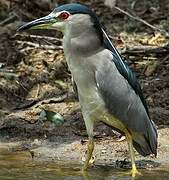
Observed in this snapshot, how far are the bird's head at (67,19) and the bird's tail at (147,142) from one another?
3.39 feet

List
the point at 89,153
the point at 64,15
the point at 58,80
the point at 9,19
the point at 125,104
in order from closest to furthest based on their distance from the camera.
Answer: the point at 64,15, the point at 125,104, the point at 89,153, the point at 58,80, the point at 9,19

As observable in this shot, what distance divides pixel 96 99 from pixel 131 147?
0.61 meters

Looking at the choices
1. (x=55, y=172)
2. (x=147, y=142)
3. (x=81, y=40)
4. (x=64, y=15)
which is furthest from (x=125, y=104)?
(x=64, y=15)

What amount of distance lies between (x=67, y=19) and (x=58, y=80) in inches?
114

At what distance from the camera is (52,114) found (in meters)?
7.89

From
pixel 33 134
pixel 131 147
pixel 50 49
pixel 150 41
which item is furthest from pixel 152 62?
pixel 131 147

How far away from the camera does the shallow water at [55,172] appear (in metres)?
6.41

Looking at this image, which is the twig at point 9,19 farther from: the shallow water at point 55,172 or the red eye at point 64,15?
the red eye at point 64,15

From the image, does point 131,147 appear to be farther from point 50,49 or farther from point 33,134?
point 50,49

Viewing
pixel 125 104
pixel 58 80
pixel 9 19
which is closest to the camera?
pixel 125 104

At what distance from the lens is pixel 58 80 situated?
918 centimetres

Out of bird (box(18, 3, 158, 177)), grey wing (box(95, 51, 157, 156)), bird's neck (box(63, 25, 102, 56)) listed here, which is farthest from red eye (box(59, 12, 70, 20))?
grey wing (box(95, 51, 157, 156))

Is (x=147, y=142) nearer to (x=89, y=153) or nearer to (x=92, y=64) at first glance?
(x=89, y=153)

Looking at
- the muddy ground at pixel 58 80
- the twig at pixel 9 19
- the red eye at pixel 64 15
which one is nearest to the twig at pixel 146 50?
the muddy ground at pixel 58 80
